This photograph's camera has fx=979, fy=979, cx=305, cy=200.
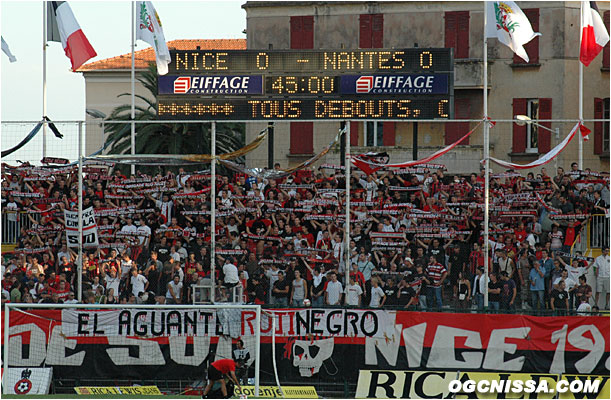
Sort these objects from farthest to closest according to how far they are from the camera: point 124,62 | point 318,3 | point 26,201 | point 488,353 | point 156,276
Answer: point 124,62 < point 318,3 < point 26,201 < point 156,276 < point 488,353

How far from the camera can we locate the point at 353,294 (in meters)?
18.9

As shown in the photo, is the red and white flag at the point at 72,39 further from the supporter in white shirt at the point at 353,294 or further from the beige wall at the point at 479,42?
the beige wall at the point at 479,42

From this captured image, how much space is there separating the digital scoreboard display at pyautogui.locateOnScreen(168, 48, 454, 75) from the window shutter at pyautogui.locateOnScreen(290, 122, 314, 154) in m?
15.4

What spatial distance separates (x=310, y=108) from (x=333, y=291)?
190 inches

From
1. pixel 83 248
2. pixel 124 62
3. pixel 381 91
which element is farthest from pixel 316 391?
pixel 124 62

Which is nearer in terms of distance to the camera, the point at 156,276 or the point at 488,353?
the point at 488,353

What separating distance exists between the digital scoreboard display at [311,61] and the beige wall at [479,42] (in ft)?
59.5

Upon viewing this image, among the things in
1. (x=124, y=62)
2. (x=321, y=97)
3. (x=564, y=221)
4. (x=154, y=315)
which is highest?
(x=124, y=62)

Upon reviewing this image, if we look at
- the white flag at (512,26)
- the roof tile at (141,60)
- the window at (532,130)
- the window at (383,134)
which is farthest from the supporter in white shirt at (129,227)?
the roof tile at (141,60)

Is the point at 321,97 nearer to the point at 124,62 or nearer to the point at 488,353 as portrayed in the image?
the point at 488,353

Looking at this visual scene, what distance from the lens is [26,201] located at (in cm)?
2155

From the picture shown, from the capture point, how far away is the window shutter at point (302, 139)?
126ft

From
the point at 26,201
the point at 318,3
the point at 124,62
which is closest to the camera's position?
the point at 26,201

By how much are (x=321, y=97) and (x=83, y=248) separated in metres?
6.20
